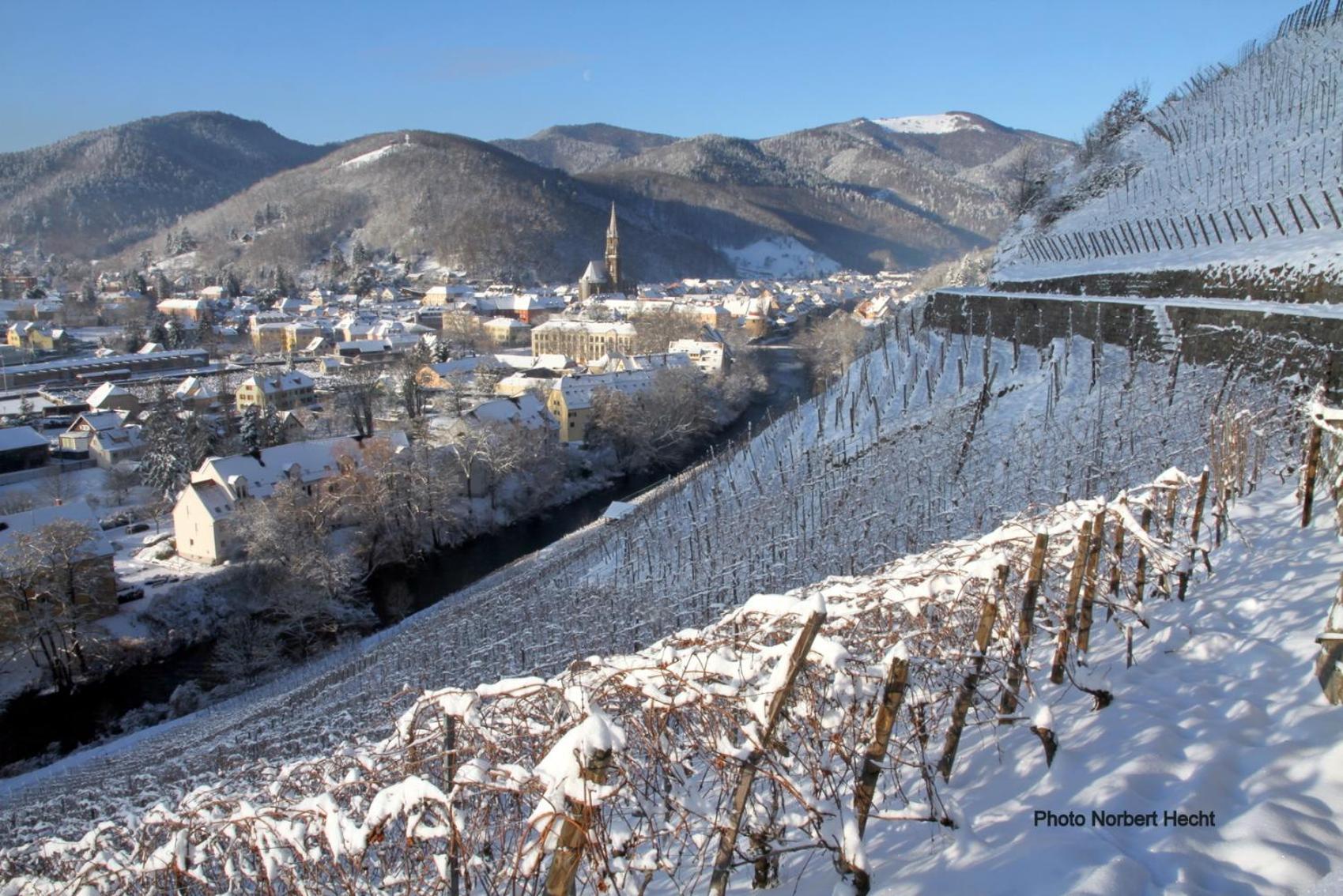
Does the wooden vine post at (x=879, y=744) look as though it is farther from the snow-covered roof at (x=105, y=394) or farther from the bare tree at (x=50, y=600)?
the snow-covered roof at (x=105, y=394)

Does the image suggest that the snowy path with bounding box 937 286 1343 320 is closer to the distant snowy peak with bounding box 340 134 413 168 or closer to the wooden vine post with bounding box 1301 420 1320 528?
the wooden vine post with bounding box 1301 420 1320 528

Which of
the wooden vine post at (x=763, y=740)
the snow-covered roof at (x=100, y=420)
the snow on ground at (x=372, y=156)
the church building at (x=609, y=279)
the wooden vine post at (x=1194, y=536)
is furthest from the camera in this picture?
the snow on ground at (x=372, y=156)

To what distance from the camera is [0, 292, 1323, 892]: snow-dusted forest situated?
6.86 feet

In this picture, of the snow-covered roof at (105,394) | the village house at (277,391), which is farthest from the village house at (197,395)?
the snow-covered roof at (105,394)

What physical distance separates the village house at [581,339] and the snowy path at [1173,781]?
49006 millimetres

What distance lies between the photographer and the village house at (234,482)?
18.9 m

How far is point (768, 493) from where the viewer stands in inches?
588

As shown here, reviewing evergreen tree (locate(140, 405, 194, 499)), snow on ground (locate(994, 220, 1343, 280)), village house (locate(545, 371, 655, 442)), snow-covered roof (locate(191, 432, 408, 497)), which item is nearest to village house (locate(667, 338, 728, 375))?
village house (locate(545, 371, 655, 442))

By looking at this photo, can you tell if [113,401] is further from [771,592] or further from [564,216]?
[564,216]

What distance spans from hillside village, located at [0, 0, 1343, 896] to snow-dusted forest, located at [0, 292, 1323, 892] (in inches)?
1.6

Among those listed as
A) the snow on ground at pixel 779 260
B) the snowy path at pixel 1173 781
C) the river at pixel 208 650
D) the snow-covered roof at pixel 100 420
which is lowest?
the river at pixel 208 650

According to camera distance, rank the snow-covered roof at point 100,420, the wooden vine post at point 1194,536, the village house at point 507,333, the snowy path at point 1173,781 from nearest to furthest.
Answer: the snowy path at point 1173,781
the wooden vine post at point 1194,536
the snow-covered roof at point 100,420
the village house at point 507,333

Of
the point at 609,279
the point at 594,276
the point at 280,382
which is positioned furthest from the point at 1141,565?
the point at 609,279

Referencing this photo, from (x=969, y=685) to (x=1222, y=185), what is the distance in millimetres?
22117
